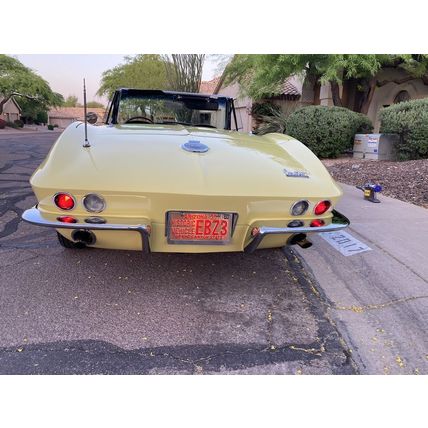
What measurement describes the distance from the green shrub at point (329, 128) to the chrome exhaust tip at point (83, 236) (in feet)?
30.0

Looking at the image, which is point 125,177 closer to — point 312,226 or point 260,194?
point 260,194

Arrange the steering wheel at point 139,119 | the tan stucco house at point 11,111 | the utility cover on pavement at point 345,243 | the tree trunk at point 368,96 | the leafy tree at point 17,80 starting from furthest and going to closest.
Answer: the tan stucco house at point 11,111 → the leafy tree at point 17,80 → the tree trunk at point 368,96 → the steering wheel at point 139,119 → the utility cover on pavement at point 345,243

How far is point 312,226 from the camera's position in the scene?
2723mm

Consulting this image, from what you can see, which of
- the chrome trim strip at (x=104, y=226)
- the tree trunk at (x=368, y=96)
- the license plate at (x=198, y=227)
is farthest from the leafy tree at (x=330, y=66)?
the chrome trim strip at (x=104, y=226)

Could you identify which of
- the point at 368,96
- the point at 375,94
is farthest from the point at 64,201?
the point at 375,94

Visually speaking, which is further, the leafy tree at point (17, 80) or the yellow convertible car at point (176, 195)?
the leafy tree at point (17, 80)

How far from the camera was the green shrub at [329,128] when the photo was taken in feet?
34.8

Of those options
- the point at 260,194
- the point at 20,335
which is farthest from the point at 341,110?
the point at 20,335

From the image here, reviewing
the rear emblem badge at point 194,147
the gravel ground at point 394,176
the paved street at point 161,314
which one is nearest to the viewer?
the paved street at point 161,314

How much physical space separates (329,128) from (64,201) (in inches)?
377

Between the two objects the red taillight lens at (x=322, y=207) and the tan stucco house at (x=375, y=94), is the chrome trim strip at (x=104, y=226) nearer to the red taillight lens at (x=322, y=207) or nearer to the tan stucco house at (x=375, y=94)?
the red taillight lens at (x=322, y=207)

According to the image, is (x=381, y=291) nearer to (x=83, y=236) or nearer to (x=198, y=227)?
(x=198, y=227)

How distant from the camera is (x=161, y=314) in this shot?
263 cm

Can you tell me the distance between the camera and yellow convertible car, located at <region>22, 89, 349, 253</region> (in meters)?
2.36
